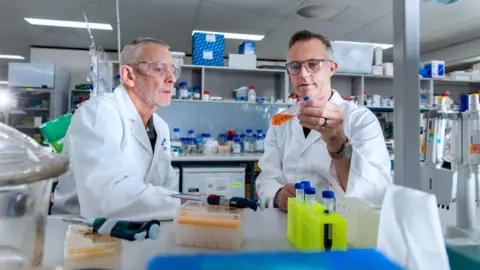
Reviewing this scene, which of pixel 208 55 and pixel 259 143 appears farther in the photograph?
pixel 259 143

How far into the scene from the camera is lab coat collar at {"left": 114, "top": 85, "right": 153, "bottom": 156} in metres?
1.60

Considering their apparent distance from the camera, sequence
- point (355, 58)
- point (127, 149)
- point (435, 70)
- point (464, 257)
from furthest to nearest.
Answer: point (435, 70)
point (355, 58)
point (127, 149)
point (464, 257)

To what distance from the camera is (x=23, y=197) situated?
0.48 metres

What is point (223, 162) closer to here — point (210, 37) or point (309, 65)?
point (210, 37)

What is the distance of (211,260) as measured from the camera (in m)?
0.34

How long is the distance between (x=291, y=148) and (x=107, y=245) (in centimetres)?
118

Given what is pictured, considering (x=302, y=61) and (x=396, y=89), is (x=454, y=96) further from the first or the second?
(x=396, y=89)

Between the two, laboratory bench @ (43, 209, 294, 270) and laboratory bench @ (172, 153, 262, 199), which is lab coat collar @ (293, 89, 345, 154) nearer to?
laboratory bench @ (43, 209, 294, 270)

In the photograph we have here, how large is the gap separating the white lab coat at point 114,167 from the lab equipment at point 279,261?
2.62 feet

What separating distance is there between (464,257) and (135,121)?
4.64 ft

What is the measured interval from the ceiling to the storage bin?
77cm

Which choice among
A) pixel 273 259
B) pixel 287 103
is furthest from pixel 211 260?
pixel 287 103

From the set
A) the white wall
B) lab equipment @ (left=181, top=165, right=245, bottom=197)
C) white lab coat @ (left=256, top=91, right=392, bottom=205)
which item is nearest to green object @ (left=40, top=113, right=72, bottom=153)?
white lab coat @ (left=256, top=91, right=392, bottom=205)

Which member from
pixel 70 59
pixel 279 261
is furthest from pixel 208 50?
pixel 70 59
